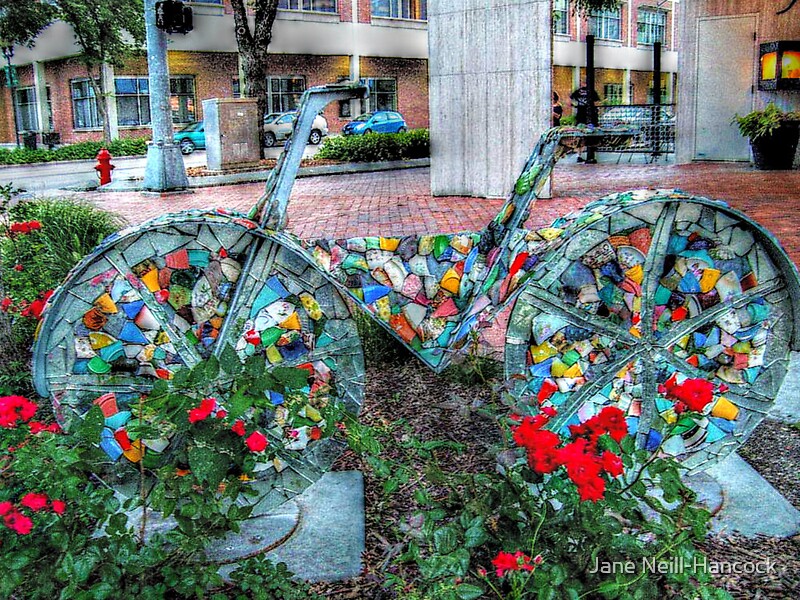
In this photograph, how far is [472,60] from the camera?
1176 centimetres

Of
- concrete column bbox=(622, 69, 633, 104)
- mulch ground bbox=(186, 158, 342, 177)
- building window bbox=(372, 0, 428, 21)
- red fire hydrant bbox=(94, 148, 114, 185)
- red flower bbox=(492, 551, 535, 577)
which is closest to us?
red flower bbox=(492, 551, 535, 577)

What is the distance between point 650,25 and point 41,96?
114ft

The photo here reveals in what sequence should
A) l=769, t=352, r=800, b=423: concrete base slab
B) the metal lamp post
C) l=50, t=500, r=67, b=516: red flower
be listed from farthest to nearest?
the metal lamp post
l=769, t=352, r=800, b=423: concrete base slab
l=50, t=500, r=67, b=516: red flower

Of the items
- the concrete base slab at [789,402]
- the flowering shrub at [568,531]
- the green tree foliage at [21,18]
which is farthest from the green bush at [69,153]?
the flowering shrub at [568,531]

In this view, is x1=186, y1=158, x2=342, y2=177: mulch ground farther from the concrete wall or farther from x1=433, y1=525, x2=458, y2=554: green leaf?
x1=433, y1=525, x2=458, y2=554: green leaf

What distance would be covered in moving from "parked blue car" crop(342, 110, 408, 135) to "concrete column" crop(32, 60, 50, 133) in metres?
15.0

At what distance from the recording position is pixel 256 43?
2061cm

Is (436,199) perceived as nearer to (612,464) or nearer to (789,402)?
(789,402)

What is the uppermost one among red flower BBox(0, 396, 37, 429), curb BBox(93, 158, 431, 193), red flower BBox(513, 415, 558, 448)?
curb BBox(93, 158, 431, 193)

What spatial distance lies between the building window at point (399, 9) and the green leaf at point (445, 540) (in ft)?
137

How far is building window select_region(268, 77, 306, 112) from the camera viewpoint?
3891cm

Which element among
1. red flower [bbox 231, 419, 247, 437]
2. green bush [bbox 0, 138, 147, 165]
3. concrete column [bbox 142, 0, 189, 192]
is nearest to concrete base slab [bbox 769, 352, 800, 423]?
red flower [bbox 231, 419, 247, 437]

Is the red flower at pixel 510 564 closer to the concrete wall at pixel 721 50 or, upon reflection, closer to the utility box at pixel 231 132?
the concrete wall at pixel 721 50

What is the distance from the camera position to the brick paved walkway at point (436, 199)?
32.1 ft
